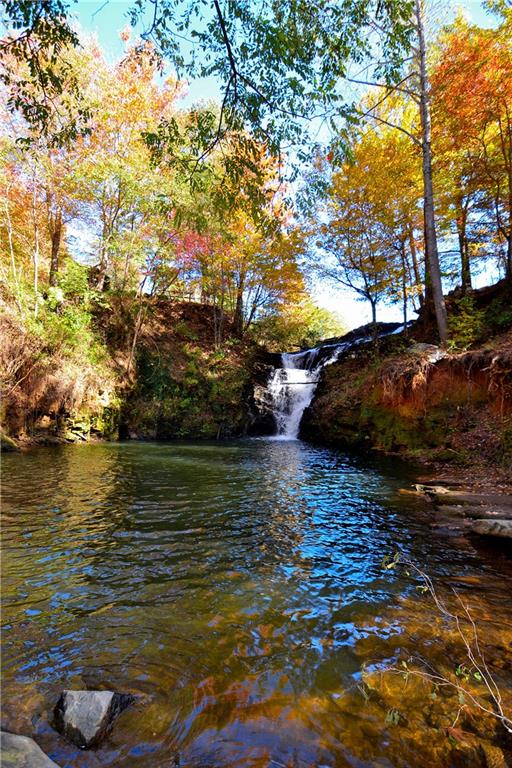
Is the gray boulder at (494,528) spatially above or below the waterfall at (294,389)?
below

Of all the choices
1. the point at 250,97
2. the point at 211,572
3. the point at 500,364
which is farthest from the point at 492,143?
the point at 211,572

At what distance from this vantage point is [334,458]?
11.4 metres

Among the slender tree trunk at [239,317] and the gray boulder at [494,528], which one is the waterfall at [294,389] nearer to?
the slender tree trunk at [239,317]

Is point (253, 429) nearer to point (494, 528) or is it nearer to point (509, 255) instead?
point (509, 255)

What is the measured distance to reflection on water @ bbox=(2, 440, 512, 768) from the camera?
81.4 inches

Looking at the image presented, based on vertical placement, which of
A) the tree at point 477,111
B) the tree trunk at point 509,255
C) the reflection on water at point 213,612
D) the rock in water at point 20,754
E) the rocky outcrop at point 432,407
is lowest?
the reflection on water at point 213,612

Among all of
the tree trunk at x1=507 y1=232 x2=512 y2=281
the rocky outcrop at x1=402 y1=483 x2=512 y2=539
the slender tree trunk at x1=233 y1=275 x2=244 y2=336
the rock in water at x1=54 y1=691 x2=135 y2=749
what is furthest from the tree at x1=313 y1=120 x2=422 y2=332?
the rock in water at x1=54 y1=691 x2=135 y2=749

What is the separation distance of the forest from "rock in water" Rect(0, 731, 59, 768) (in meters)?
0.02

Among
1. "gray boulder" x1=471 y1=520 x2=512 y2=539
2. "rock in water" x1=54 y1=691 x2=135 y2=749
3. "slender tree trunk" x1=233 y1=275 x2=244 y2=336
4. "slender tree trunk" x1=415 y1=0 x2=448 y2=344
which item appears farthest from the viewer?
Answer: "slender tree trunk" x1=233 y1=275 x2=244 y2=336

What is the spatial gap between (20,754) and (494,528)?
5133 mm

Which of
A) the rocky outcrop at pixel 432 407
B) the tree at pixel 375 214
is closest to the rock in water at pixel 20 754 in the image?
the rocky outcrop at pixel 432 407

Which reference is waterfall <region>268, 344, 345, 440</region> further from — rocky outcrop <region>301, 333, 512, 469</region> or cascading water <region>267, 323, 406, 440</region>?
rocky outcrop <region>301, 333, 512, 469</region>

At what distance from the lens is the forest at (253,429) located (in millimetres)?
2285

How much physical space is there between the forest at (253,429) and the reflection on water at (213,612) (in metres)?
0.02
